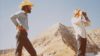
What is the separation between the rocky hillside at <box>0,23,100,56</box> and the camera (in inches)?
546

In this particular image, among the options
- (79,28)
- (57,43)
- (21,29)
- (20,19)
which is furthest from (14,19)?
(57,43)

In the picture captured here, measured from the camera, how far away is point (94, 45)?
637 inches

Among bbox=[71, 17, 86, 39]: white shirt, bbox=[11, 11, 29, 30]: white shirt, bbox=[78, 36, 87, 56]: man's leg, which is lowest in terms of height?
bbox=[78, 36, 87, 56]: man's leg

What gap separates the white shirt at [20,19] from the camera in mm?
9248

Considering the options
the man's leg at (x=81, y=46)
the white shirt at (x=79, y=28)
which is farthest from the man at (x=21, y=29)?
the white shirt at (x=79, y=28)

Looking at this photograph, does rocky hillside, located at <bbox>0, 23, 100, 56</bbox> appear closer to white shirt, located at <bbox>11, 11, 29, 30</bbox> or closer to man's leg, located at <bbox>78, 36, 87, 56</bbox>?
man's leg, located at <bbox>78, 36, 87, 56</bbox>

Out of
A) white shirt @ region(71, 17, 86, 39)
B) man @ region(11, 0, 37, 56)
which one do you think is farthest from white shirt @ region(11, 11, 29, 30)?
white shirt @ region(71, 17, 86, 39)

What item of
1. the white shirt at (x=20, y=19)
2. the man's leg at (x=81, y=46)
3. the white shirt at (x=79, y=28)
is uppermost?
the white shirt at (x=20, y=19)

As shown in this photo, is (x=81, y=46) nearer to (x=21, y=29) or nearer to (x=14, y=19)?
(x=21, y=29)

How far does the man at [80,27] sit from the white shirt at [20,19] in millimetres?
1860

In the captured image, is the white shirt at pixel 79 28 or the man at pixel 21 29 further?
the white shirt at pixel 79 28

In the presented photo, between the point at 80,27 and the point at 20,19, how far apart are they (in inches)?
84.3

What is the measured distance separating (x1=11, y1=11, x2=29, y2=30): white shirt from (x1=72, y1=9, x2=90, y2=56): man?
6.10ft

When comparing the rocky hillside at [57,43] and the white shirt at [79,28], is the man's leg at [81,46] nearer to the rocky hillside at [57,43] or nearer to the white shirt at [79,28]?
the white shirt at [79,28]
